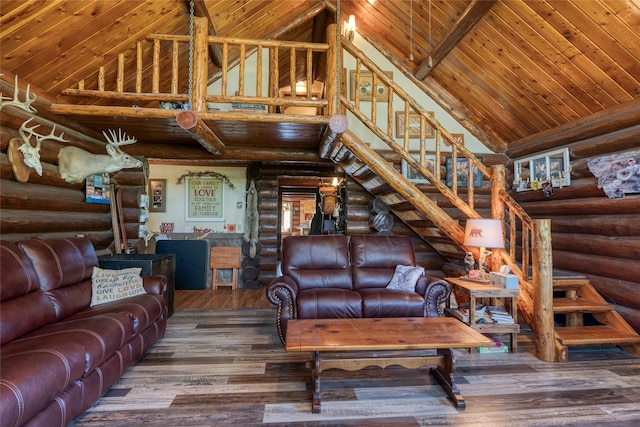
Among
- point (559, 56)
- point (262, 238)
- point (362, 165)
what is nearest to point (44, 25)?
point (362, 165)

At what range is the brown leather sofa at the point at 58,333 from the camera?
163cm

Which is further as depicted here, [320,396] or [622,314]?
[622,314]

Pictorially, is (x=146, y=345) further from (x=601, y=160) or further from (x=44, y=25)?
(x=601, y=160)

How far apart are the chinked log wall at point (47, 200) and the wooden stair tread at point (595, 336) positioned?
16.9ft

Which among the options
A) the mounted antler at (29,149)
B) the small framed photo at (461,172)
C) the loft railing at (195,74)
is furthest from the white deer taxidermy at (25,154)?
the small framed photo at (461,172)

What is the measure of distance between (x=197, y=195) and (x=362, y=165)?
3.53 m

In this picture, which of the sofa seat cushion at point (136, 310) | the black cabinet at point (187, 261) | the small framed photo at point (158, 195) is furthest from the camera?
the small framed photo at point (158, 195)

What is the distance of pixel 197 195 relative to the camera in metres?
6.25

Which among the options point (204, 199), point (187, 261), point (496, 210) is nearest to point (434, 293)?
→ point (496, 210)

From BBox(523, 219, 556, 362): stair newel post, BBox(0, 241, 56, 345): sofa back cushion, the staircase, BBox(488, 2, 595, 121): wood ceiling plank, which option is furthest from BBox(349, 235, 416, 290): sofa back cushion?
BBox(0, 241, 56, 345): sofa back cushion

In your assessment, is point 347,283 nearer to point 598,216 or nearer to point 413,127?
point 598,216

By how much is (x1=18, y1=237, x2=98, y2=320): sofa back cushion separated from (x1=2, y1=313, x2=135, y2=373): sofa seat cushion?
0.26 metres

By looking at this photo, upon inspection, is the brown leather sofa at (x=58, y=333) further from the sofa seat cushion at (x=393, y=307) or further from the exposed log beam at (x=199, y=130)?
the sofa seat cushion at (x=393, y=307)

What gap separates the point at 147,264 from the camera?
12.1 ft
